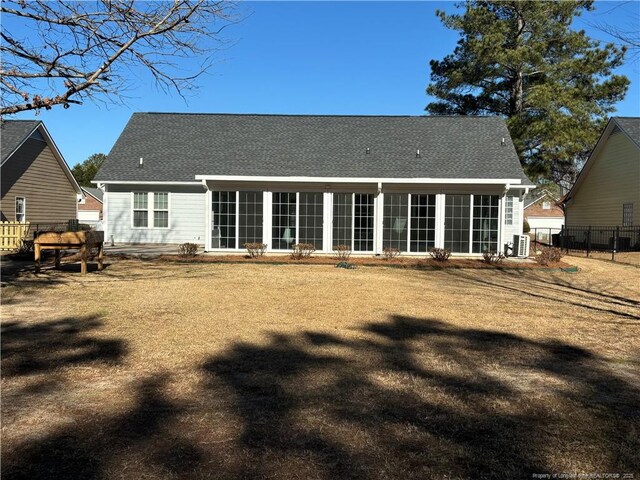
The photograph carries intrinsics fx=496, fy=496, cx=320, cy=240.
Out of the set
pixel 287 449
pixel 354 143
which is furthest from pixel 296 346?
pixel 354 143

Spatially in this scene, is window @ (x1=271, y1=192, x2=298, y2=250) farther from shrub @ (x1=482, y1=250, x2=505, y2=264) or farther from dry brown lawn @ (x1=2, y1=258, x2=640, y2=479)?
dry brown lawn @ (x1=2, y1=258, x2=640, y2=479)

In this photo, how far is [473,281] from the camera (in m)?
12.3

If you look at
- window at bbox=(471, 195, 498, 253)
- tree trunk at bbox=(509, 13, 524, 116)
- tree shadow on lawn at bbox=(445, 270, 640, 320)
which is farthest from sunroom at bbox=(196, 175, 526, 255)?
tree trunk at bbox=(509, 13, 524, 116)

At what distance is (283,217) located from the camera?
17547mm

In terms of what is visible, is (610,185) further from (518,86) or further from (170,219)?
(170,219)

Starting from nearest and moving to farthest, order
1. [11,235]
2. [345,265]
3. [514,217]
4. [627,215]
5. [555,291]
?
[555,291] → [345,265] → [11,235] → [514,217] → [627,215]

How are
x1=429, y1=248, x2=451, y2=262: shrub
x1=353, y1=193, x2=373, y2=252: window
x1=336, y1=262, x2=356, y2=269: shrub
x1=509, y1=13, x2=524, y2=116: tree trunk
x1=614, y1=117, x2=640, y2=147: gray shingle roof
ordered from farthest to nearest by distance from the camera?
x1=509, y1=13, x2=524, y2=116: tree trunk < x1=614, y1=117, x2=640, y2=147: gray shingle roof < x1=353, y1=193, x2=373, y2=252: window < x1=429, y1=248, x2=451, y2=262: shrub < x1=336, y1=262, x2=356, y2=269: shrub

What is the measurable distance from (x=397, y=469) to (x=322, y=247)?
14.6 metres

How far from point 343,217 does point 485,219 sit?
4.93 meters

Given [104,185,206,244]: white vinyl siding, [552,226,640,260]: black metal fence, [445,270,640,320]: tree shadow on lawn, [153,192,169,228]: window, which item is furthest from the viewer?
[552,226,640,260]: black metal fence

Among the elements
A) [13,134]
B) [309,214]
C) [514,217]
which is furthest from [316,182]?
[13,134]

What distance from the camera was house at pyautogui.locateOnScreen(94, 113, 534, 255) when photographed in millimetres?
17281

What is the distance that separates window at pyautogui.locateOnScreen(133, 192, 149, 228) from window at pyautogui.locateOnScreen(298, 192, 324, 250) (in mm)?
8281

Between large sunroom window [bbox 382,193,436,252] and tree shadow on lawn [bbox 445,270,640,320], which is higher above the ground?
large sunroom window [bbox 382,193,436,252]
